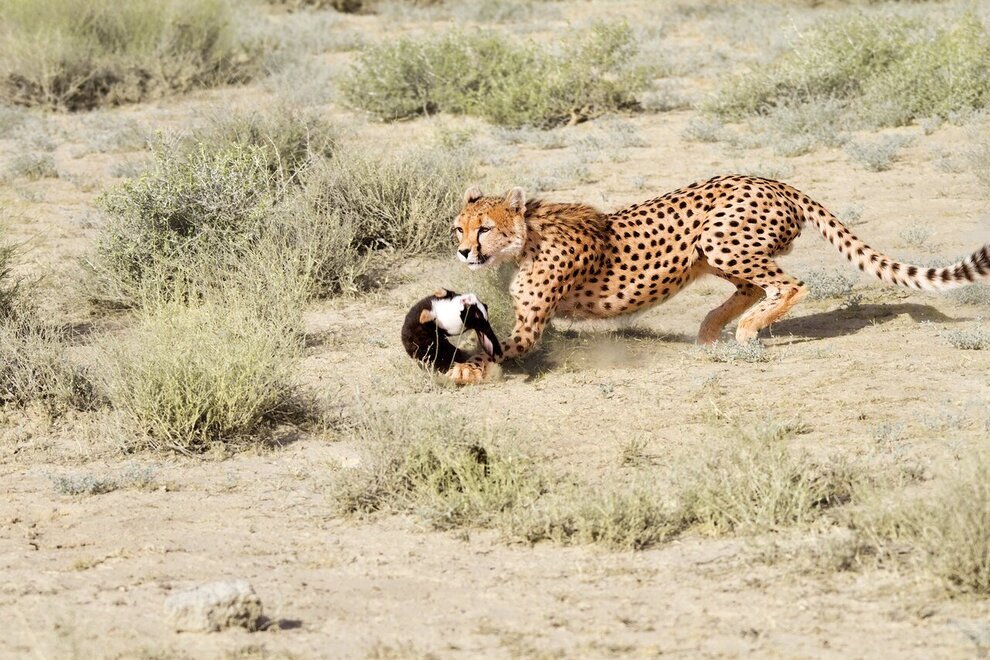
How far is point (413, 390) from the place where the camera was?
662cm

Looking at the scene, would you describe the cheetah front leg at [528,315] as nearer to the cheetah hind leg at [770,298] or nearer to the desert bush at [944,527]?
the cheetah hind leg at [770,298]

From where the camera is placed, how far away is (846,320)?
7.69m

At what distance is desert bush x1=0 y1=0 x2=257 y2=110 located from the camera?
1431 cm

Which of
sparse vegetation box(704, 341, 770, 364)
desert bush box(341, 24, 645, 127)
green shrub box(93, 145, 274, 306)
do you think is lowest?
sparse vegetation box(704, 341, 770, 364)

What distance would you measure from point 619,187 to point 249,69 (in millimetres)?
6593

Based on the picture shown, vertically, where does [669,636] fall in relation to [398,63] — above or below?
below

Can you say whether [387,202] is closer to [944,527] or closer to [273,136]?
[273,136]

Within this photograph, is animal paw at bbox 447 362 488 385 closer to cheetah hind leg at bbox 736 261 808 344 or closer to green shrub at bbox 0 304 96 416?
cheetah hind leg at bbox 736 261 808 344

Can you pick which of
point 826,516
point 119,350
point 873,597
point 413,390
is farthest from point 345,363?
point 873,597

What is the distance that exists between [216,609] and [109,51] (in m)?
11.9

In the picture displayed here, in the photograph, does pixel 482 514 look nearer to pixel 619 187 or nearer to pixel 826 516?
pixel 826 516

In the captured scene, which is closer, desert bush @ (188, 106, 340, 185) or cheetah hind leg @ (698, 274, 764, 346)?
cheetah hind leg @ (698, 274, 764, 346)

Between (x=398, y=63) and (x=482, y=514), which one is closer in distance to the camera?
(x=482, y=514)

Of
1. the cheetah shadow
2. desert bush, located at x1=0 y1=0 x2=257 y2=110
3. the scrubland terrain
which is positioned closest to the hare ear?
the scrubland terrain
